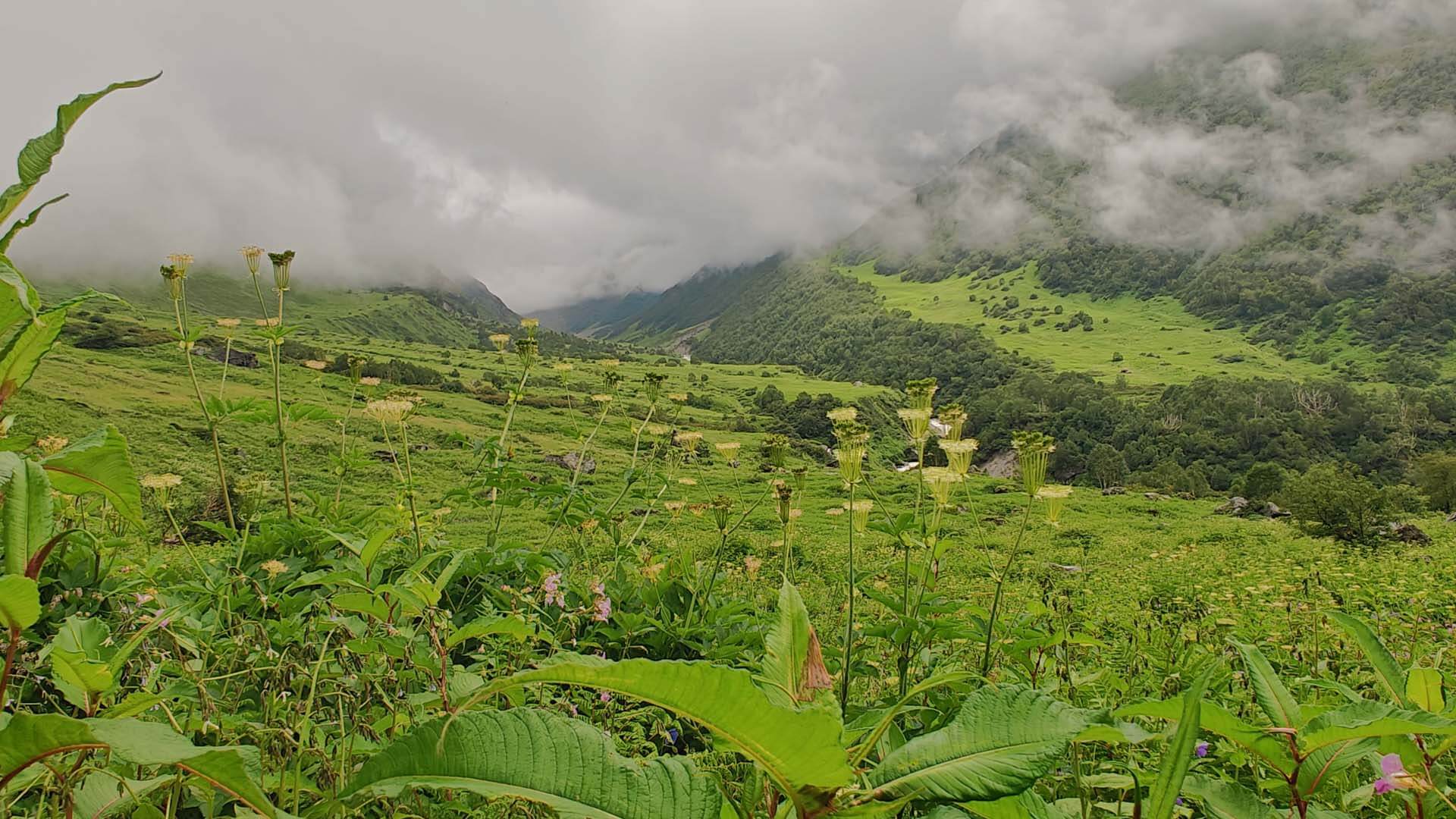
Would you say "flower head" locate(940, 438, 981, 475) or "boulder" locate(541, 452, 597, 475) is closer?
"flower head" locate(940, 438, 981, 475)

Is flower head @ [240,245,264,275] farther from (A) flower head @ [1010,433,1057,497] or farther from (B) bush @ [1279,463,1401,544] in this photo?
(B) bush @ [1279,463,1401,544]

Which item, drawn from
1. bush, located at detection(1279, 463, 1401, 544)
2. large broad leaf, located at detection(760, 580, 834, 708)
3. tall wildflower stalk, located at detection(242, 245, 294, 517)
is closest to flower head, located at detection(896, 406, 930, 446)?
large broad leaf, located at detection(760, 580, 834, 708)

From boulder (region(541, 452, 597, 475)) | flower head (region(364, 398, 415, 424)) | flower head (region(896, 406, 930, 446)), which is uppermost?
flower head (region(896, 406, 930, 446))

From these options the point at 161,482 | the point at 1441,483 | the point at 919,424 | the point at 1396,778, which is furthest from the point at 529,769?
the point at 1441,483

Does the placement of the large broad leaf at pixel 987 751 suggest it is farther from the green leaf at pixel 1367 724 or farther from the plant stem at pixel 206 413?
the plant stem at pixel 206 413

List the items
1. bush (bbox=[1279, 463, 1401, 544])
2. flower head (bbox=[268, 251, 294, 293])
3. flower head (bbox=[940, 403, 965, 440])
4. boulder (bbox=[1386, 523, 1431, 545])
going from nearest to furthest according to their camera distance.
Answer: flower head (bbox=[940, 403, 965, 440]) → flower head (bbox=[268, 251, 294, 293]) → boulder (bbox=[1386, 523, 1431, 545]) → bush (bbox=[1279, 463, 1401, 544])

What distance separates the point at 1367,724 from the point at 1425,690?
0.52 metres

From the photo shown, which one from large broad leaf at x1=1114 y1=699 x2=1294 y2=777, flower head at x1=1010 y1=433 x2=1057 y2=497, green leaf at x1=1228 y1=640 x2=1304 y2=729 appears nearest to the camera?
large broad leaf at x1=1114 y1=699 x2=1294 y2=777

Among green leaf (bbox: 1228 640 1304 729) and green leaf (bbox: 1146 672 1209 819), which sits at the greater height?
green leaf (bbox: 1146 672 1209 819)

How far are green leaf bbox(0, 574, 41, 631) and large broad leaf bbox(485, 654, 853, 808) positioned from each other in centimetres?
63

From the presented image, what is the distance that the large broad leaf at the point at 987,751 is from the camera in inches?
34.4

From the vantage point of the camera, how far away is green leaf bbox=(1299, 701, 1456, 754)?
1134 mm

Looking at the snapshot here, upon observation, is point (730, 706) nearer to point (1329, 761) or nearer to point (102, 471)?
point (102, 471)

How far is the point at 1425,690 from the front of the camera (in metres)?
1.50
